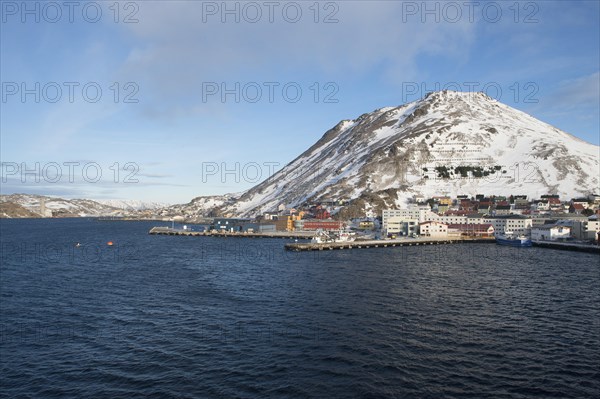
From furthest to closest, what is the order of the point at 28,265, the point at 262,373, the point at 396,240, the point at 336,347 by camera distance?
the point at 396,240, the point at 28,265, the point at 336,347, the point at 262,373

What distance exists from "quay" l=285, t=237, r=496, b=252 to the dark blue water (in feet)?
135

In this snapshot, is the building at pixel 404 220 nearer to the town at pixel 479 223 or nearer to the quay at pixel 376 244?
the town at pixel 479 223

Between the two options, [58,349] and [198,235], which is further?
[198,235]

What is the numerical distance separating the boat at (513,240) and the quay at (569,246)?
3.43 m

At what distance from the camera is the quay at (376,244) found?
374 ft

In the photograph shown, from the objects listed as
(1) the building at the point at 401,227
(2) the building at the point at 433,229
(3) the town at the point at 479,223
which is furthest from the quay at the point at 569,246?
(1) the building at the point at 401,227

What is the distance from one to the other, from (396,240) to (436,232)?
2482 cm

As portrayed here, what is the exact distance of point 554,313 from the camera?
4431 cm

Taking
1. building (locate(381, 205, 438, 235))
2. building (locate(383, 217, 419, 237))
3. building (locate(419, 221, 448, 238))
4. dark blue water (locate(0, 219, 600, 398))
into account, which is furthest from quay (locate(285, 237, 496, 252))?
dark blue water (locate(0, 219, 600, 398))

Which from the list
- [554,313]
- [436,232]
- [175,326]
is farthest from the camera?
[436,232]

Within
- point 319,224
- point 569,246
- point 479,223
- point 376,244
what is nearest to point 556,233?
point 569,246

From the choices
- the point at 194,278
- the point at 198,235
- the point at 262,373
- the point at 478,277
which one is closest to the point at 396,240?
the point at 478,277

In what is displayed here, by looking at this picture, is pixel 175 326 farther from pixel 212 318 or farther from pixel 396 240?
pixel 396 240

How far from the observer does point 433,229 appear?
146m
